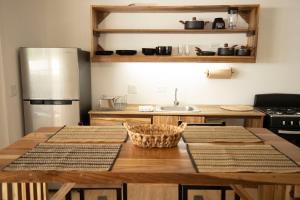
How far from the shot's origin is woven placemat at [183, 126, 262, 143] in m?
1.72

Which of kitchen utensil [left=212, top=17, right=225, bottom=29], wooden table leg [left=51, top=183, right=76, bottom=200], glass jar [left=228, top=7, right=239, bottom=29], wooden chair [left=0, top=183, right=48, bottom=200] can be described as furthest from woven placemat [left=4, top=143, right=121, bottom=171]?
glass jar [left=228, top=7, right=239, bottom=29]

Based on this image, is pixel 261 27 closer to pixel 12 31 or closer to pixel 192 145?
pixel 192 145

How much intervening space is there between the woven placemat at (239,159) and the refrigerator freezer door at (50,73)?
196cm

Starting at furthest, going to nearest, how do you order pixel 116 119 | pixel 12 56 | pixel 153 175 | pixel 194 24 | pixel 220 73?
pixel 220 73 < pixel 194 24 < pixel 116 119 < pixel 12 56 < pixel 153 175

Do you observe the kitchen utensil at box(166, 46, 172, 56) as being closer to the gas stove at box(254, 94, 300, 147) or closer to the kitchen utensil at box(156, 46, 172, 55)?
the kitchen utensil at box(156, 46, 172, 55)

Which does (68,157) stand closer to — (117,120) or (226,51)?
(117,120)

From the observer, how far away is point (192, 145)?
1.62 meters

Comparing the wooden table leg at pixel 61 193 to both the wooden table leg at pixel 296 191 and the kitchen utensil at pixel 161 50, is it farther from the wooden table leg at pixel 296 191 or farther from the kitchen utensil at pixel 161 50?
the kitchen utensil at pixel 161 50

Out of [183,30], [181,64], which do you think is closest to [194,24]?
[183,30]

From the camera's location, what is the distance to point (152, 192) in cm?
310

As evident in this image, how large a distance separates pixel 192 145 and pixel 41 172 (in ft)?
2.81

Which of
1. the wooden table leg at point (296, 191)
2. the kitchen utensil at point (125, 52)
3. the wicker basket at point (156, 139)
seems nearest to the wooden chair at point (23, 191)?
the wicker basket at point (156, 139)

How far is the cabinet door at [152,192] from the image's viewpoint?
2.99m

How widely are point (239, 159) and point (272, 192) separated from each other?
2.81 feet
